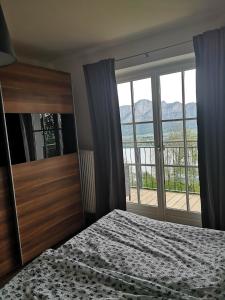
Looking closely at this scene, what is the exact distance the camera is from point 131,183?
336 cm

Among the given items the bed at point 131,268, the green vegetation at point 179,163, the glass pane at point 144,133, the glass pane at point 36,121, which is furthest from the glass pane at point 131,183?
the bed at point 131,268

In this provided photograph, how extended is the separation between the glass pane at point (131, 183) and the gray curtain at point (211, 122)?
1018mm

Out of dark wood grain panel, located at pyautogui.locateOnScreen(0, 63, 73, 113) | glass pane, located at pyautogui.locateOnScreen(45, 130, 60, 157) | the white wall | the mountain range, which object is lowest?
glass pane, located at pyautogui.locateOnScreen(45, 130, 60, 157)

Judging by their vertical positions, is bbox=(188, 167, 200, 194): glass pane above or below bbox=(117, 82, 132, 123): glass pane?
below

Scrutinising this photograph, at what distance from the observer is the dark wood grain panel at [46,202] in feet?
8.21

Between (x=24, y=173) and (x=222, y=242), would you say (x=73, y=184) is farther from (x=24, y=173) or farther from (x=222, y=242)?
(x=222, y=242)

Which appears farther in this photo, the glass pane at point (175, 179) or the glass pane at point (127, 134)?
the glass pane at point (127, 134)

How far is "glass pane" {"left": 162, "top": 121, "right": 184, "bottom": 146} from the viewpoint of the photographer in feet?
9.55

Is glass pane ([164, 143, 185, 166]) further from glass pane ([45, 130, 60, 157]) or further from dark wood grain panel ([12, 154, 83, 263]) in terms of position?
glass pane ([45, 130, 60, 157])

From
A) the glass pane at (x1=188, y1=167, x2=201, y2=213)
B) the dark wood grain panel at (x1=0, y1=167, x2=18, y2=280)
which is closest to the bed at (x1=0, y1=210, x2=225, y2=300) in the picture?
the dark wood grain panel at (x1=0, y1=167, x2=18, y2=280)

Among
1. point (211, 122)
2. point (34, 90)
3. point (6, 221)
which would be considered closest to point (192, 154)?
point (211, 122)

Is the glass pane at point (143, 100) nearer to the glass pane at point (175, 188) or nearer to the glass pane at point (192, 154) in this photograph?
the glass pane at point (192, 154)

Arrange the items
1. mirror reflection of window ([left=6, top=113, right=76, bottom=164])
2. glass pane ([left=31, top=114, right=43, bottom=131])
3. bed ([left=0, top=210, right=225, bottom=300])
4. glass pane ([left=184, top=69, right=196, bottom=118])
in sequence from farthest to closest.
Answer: glass pane ([left=184, top=69, right=196, bottom=118])
glass pane ([left=31, top=114, right=43, bottom=131])
mirror reflection of window ([left=6, top=113, right=76, bottom=164])
bed ([left=0, top=210, right=225, bottom=300])

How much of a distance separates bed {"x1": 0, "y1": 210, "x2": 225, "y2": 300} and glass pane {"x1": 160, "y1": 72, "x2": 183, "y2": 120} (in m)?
1.50
